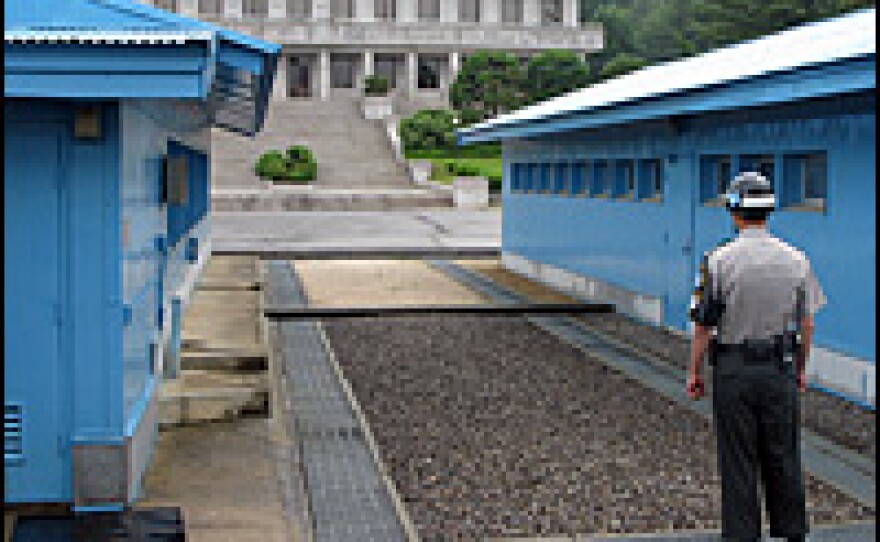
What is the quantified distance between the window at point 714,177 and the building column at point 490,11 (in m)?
71.6

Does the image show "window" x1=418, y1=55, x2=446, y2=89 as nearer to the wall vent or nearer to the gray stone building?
the gray stone building

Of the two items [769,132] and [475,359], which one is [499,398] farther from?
[769,132]

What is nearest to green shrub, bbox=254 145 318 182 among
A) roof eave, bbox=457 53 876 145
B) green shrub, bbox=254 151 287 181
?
green shrub, bbox=254 151 287 181

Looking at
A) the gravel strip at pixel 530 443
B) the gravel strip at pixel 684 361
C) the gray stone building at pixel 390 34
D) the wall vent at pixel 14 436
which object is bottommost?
the gravel strip at pixel 530 443

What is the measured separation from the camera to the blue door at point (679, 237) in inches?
605

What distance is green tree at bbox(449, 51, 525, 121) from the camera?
6575 centimetres

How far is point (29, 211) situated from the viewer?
7125mm

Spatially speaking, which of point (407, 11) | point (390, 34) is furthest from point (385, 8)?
point (390, 34)

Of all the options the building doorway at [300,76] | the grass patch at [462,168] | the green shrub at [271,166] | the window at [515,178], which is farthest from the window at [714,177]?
the building doorway at [300,76]

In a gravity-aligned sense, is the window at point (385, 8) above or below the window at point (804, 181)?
above

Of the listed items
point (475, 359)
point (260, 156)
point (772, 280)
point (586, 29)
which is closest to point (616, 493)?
point (772, 280)

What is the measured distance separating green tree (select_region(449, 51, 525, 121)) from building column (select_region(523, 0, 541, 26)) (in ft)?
64.1

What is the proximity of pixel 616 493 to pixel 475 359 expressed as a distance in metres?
5.93

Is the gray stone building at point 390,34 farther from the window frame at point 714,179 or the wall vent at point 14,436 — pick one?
the wall vent at point 14,436
